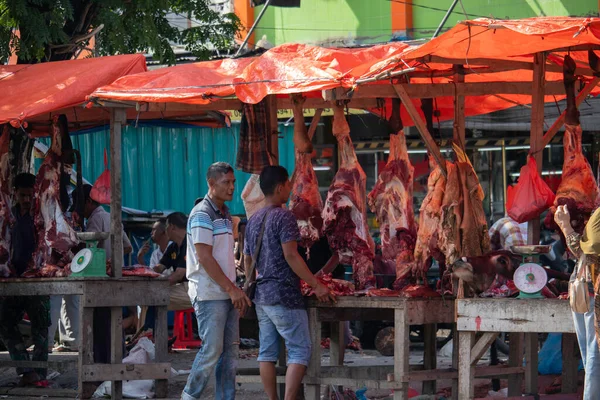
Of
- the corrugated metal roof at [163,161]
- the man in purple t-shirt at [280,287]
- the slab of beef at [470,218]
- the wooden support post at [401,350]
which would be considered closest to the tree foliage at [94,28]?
the corrugated metal roof at [163,161]

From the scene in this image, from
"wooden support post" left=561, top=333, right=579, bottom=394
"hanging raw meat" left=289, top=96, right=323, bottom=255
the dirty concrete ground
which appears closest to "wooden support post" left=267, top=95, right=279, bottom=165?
"hanging raw meat" left=289, top=96, right=323, bottom=255

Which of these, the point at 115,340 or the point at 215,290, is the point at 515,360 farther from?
the point at 115,340

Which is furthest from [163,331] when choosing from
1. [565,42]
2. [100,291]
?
[565,42]

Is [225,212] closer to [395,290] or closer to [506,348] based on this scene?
[395,290]

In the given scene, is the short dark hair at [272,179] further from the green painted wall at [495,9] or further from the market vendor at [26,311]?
the green painted wall at [495,9]

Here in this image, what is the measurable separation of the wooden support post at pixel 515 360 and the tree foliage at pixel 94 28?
19.4 ft

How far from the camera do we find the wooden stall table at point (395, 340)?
761 centimetres

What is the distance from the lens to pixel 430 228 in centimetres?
809

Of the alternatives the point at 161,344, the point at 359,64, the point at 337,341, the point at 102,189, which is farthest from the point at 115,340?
the point at 359,64

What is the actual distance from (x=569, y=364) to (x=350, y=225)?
6.94 ft

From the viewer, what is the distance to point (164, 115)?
1055cm

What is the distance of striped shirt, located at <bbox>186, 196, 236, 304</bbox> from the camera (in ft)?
24.8

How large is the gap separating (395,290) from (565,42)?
2303 millimetres

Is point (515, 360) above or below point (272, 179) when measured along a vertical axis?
below
